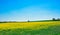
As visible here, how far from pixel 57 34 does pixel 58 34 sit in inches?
3.1

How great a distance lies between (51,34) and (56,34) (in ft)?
1.24

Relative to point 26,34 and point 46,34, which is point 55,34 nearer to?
point 46,34

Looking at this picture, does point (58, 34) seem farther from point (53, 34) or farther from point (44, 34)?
point (44, 34)

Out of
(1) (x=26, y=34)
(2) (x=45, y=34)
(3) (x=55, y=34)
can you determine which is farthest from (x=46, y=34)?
(1) (x=26, y=34)

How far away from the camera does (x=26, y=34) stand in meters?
9.62

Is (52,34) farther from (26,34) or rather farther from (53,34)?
(26,34)

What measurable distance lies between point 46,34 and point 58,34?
887mm

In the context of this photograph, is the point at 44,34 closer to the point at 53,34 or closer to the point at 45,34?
the point at 45,34

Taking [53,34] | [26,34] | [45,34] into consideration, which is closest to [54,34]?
[53,34]

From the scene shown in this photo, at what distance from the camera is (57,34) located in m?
9.31

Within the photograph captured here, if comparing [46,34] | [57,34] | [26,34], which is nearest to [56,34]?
[57,34]

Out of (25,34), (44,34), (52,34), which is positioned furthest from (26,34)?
(52,34)

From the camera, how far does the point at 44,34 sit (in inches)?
371

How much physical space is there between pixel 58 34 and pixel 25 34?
249 centimetres
